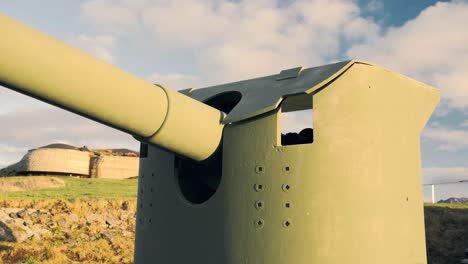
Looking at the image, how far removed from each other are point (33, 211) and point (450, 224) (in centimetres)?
1179

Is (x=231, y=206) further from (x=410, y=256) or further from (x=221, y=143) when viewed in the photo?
(x=410, y=256)

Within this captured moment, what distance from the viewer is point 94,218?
1424 centimetres

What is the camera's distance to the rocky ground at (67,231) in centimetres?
1110

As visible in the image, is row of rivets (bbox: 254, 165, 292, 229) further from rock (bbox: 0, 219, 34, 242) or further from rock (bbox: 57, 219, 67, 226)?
rock (bbox: 57, 219, 67, 226)

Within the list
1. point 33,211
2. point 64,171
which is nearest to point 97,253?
point 33,211

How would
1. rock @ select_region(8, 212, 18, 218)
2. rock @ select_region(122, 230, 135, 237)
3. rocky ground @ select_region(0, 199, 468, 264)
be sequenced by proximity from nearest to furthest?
1. rocky ground @ select_region(0, 199, 468, 264)
2. rock @ select_region(8, 212, 18, 218)
3. rock @ select_region(122, 230, 135, 237)

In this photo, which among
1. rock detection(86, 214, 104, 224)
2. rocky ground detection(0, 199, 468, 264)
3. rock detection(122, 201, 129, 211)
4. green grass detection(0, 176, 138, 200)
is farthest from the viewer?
green grass detection(0, 176, 138, 200)

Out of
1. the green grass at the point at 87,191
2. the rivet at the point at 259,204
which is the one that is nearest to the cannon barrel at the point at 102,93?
the rivet at the point at 259,204

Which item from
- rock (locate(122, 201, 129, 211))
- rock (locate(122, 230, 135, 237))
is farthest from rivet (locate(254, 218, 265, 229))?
rock (locate(122, 201, 129, 211))

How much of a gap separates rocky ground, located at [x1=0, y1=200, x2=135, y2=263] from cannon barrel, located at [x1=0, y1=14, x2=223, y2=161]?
7.66 m

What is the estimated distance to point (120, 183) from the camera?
72.9ft

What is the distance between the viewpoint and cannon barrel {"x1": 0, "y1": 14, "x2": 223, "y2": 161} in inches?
119

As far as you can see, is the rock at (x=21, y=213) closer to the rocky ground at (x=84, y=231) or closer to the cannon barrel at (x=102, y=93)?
the rocky ground at (x=84, y=231)

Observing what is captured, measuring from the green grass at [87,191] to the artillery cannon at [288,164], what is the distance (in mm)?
12642
